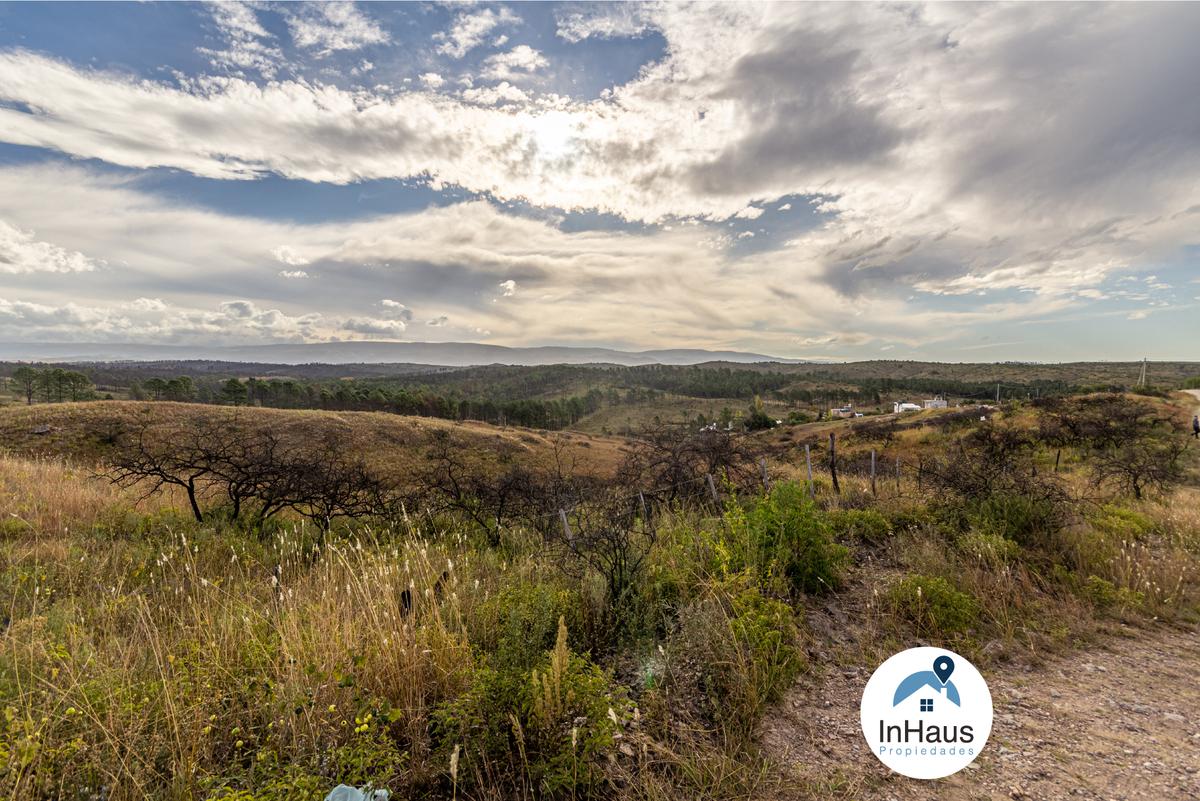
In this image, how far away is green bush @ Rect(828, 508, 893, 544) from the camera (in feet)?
25.6

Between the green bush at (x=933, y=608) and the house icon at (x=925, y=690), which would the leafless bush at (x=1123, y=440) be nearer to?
the green bush at (x=933, y=608)

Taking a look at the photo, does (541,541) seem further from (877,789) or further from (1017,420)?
(1017,420)

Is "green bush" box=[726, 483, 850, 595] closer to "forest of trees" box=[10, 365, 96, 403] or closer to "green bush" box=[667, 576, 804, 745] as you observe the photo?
"green bush" box=[667, 576, 804, 745]

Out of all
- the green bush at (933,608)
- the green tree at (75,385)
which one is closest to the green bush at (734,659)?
the green bush at (933,608)

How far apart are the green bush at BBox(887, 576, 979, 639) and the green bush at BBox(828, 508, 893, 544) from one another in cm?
248

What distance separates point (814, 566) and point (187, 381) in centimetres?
13084

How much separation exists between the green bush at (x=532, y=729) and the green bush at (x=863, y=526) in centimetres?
606

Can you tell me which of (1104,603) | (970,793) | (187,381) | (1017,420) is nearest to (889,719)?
(970,793)

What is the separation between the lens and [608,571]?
512 cm

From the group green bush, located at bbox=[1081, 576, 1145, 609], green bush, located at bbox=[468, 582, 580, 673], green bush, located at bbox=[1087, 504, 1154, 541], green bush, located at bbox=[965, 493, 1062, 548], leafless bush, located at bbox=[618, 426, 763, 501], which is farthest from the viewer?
leafless bush, located at bbox=[618, 426, 763, 501]

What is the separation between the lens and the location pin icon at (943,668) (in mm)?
3799

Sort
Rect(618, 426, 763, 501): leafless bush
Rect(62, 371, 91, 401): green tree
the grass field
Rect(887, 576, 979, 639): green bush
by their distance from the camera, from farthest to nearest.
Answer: Rect(62, 371, 91, 401): green tree
Rect(618, 426, 763, 501): leafless bush
Rect(887, 576, 979, 639): green bush
the grass field

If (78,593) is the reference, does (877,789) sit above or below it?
below

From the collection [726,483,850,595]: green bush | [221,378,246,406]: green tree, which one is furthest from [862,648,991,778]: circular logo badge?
[221,378,246,406]: green tree
